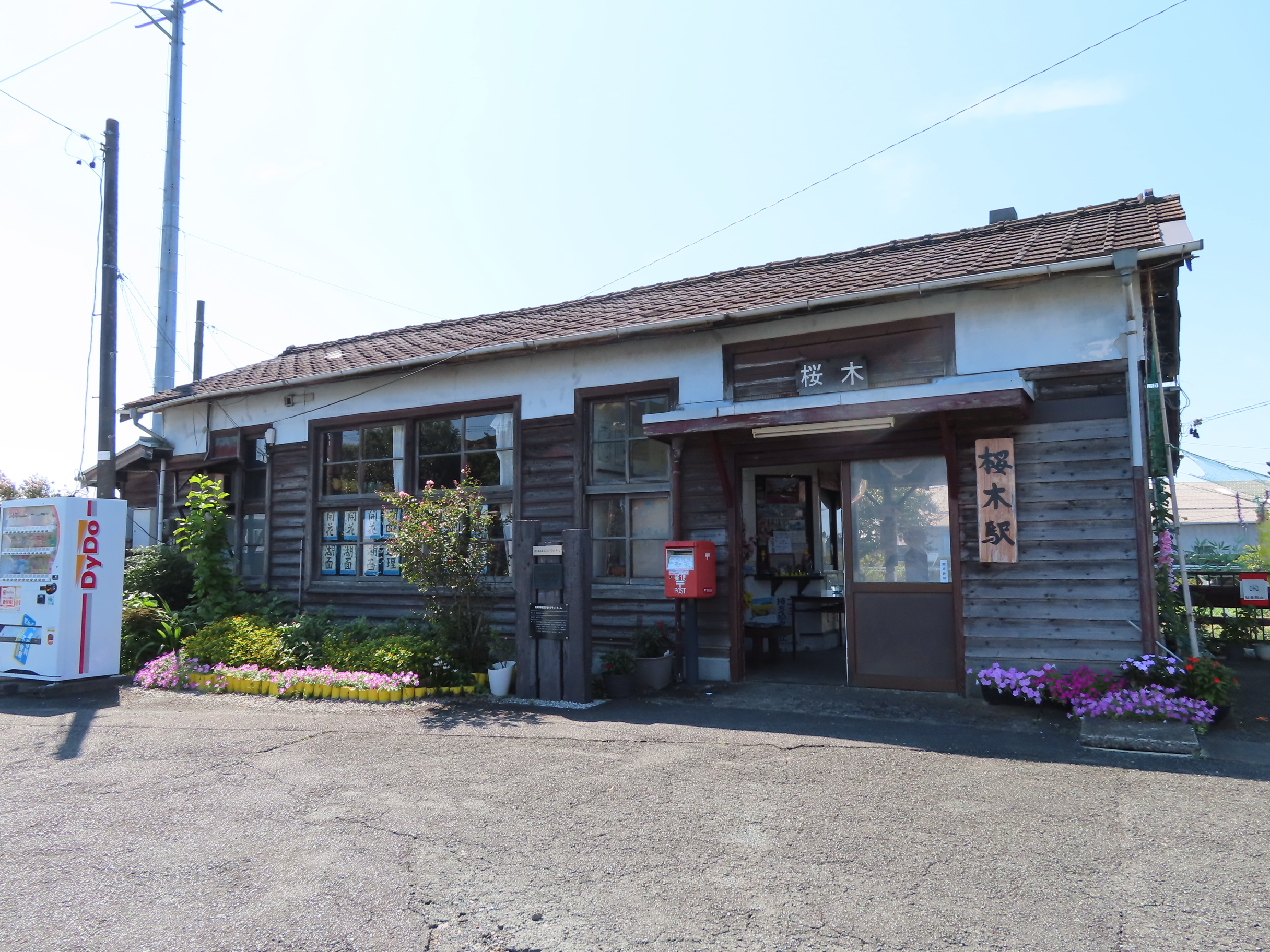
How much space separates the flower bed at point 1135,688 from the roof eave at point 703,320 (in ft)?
10.5

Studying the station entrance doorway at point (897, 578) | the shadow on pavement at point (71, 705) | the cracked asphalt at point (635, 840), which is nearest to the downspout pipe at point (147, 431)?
the shadow on pavement at point (71, 705)

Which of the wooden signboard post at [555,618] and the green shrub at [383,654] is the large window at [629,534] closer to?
the wooden signboard post at [555,618]

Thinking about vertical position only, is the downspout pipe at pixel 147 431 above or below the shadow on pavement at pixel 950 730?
above

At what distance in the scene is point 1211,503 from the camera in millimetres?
32625

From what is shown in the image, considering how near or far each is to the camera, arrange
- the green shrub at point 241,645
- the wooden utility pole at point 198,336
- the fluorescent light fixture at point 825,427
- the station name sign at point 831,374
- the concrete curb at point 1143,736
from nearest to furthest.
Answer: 1. the concrete curb at point 1143,736
2. the fluorescent light fixture at point 825,427
3. the station name sign at point 831,374
4. the green shrub at point 241,645
5. the wooden utility pole at point 198,336

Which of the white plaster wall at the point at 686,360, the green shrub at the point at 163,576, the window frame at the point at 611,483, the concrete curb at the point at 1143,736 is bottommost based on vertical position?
the concrete curb at the point at 1143,736

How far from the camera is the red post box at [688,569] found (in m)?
8.38

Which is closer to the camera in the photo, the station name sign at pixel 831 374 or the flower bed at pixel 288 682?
the station name sign at pixel 831 374

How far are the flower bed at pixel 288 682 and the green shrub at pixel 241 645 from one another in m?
0.09

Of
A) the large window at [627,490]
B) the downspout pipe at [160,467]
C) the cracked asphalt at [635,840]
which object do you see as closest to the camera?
the cracked asphalt at [635,840]

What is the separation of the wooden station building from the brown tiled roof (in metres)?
0.06

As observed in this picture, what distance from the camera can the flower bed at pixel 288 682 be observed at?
8.60m

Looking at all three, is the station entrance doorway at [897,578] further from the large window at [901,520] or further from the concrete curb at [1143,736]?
the concrete curb at [1143,736]

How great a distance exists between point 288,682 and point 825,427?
19.9 feet
